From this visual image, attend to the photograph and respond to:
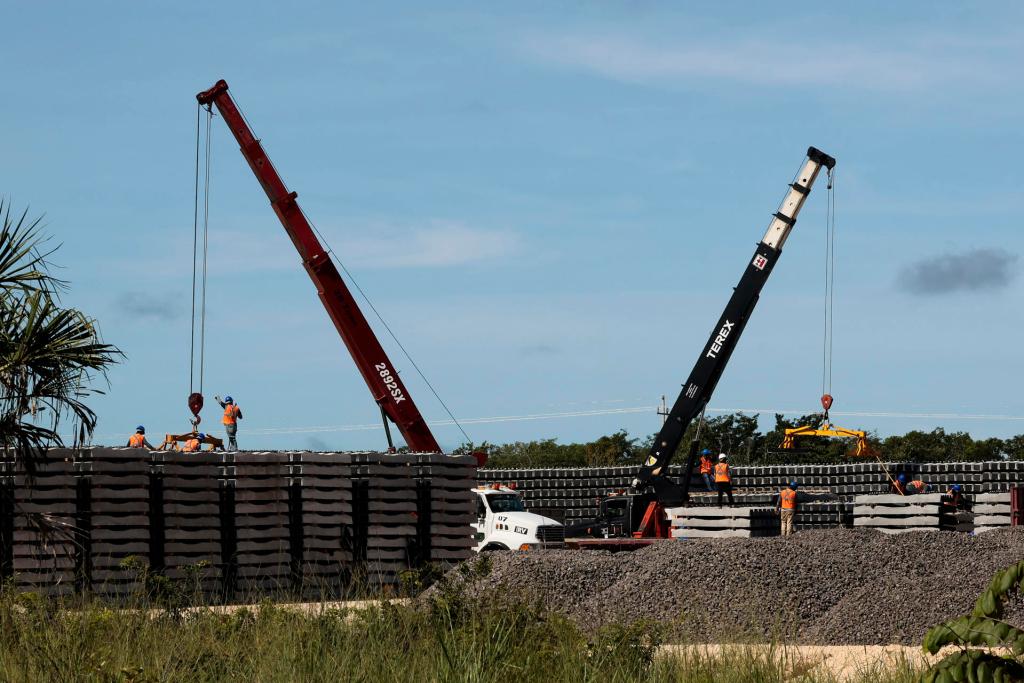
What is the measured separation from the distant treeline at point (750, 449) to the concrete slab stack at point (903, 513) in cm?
2222

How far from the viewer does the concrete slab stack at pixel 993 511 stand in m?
26.6

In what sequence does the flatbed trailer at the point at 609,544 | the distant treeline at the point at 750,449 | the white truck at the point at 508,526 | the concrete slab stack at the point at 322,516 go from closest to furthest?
the concrete slab stack at the point at 322,516 < the flatbed trailer at the point at 609,544 < the white truck at the point at 508,526 < the distant treeline at the point at 750,449

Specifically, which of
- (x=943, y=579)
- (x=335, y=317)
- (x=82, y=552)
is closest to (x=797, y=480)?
(x=335, y=317)

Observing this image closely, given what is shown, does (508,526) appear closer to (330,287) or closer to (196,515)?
(330,287)

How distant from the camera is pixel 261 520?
70.4 feet

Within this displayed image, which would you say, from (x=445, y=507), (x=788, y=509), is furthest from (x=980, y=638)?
(x=788, y=509)

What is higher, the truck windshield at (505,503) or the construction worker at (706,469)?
the construction worker at (706,469)

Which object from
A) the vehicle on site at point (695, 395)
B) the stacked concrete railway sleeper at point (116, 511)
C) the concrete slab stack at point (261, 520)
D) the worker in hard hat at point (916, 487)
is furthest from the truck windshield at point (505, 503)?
the worker in hard hat at point (916, 487)

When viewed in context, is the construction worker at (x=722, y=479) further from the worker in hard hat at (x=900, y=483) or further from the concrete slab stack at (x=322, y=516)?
the concrete slab stack at (x=322, y=516)

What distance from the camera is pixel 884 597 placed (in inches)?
620

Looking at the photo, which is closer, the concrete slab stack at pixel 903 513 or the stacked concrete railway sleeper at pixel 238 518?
the stacked concrete railway sleeper at pixel 238 518

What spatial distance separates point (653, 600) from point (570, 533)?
40.5 feet

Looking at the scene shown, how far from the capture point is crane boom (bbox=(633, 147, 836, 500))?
2864 centimetres

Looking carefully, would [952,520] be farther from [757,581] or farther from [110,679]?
[110,679]
